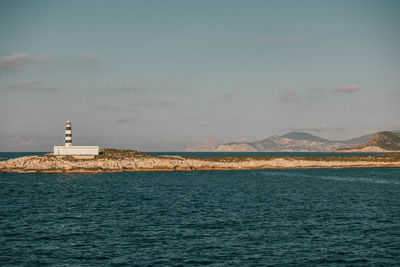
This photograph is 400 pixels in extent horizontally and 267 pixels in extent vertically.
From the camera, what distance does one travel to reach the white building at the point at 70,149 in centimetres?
9575

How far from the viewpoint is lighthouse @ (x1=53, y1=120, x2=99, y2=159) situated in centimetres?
9562

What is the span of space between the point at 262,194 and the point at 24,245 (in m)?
35.2

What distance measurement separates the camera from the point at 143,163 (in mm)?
96750

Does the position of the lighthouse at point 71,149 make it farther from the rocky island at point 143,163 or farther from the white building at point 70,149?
the rocky island at point 143,163

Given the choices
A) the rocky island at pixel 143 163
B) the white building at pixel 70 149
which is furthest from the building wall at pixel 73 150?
the rocky island at pixel 143 163

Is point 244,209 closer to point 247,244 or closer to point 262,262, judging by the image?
point 247,244

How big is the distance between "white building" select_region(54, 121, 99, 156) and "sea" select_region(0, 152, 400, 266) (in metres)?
46.0

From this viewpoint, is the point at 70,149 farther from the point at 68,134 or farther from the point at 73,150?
the point at 68,134

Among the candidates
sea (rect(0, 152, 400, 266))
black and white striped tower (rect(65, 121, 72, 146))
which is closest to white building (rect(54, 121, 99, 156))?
black and white striped tower (rect(65, 121, 72, 146))

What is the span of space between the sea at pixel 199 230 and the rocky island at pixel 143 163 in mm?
39860

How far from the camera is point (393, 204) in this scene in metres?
43.9

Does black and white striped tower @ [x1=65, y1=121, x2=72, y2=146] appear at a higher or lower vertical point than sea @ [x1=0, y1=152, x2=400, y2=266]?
higher

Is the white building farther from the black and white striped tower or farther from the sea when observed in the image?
the sea

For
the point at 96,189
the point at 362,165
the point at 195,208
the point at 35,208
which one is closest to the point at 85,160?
the point at 96,189
